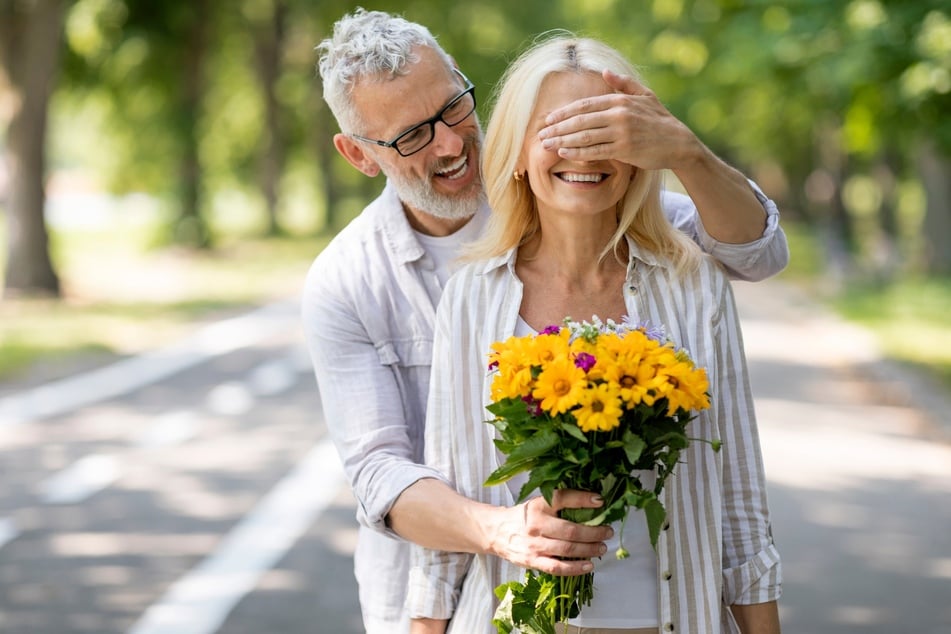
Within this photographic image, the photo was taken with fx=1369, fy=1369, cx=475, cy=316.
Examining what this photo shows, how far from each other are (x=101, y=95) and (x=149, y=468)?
21501 millimetres

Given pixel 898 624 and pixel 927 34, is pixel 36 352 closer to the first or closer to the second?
pixel 927 34

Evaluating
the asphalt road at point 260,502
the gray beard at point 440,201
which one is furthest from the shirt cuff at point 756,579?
the asphalt road at point 260,502

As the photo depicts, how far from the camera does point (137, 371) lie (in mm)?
15016

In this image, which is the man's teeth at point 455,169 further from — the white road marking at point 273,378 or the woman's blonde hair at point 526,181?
the white road marking at point 273,378

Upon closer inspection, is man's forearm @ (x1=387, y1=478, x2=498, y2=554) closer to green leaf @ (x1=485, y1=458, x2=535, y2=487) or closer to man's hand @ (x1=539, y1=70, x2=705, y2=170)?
green leaf @ (x1=485, y1=458, x2=535, y2=487)

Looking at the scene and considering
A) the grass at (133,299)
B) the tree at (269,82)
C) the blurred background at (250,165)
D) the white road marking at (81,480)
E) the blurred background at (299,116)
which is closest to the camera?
the white road marking at (81,480)

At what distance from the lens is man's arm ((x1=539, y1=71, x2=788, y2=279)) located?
2.64 metres

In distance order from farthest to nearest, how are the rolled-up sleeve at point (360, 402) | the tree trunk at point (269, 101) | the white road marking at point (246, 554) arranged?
the tree trunk at point (269, 101) → the white road marking at point (246, 554) → the rolled-up sleeve at point (360, 402)

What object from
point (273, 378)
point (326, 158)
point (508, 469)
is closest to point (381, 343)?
point (508, 469)

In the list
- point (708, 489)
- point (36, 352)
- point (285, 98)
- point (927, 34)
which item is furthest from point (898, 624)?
point (285, 98)

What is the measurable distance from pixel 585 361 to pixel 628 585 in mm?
601

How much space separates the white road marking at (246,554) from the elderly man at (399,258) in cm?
372

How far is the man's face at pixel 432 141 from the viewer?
331 cm

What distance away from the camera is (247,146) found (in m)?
52.7
